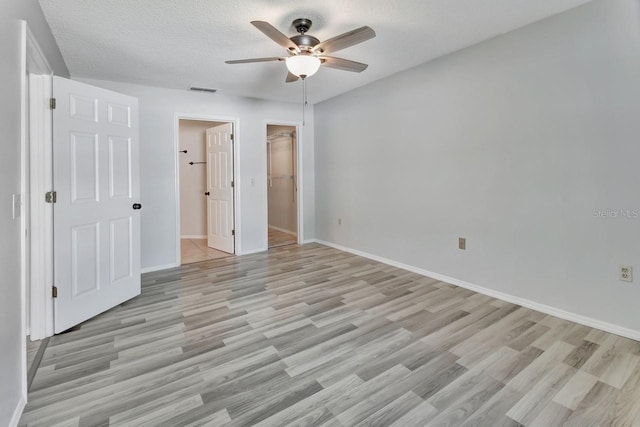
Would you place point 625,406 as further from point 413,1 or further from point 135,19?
point 135,19

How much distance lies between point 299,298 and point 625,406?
2301 millimetres

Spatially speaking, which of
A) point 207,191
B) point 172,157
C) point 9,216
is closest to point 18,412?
point 9,216

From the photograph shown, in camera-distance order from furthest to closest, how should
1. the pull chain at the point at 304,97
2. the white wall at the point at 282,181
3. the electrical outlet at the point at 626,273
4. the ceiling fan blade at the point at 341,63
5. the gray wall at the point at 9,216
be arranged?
1. the white wall at the point at 282,181
2. the pull chain at the point at 304,97
3. the ceiling fan blade at the point at 341,63
4. the electrical outlet at the point at 626,273
5. the gray wall at the point at 9,216

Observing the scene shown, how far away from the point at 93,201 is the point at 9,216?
4.07ft

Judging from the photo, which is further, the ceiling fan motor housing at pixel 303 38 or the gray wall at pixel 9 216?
the ceiling fan motor housing at pixel 303 38

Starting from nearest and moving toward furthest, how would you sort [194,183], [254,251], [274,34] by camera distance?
[274,34] < [254,251] < [194,183]

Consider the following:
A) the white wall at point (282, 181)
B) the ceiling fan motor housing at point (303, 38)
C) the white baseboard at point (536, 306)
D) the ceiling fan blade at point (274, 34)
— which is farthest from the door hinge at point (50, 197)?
the white wall at point (282, 181)

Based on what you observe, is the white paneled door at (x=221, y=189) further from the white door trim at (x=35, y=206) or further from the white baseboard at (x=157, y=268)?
the white door trim at (x=35, y=206)

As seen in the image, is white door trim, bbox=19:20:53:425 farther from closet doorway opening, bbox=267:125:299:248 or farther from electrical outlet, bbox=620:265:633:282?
electrical outlet, bbox=620:265:633:282

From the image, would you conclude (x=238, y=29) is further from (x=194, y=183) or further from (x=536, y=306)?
(x=194, y=183)

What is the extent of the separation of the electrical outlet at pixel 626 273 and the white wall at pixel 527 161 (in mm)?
37

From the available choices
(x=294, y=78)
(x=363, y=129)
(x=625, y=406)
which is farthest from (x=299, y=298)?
(x=363, y=129)

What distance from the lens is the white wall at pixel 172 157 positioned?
404 centimetres

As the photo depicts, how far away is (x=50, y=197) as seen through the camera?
2.35 meters
